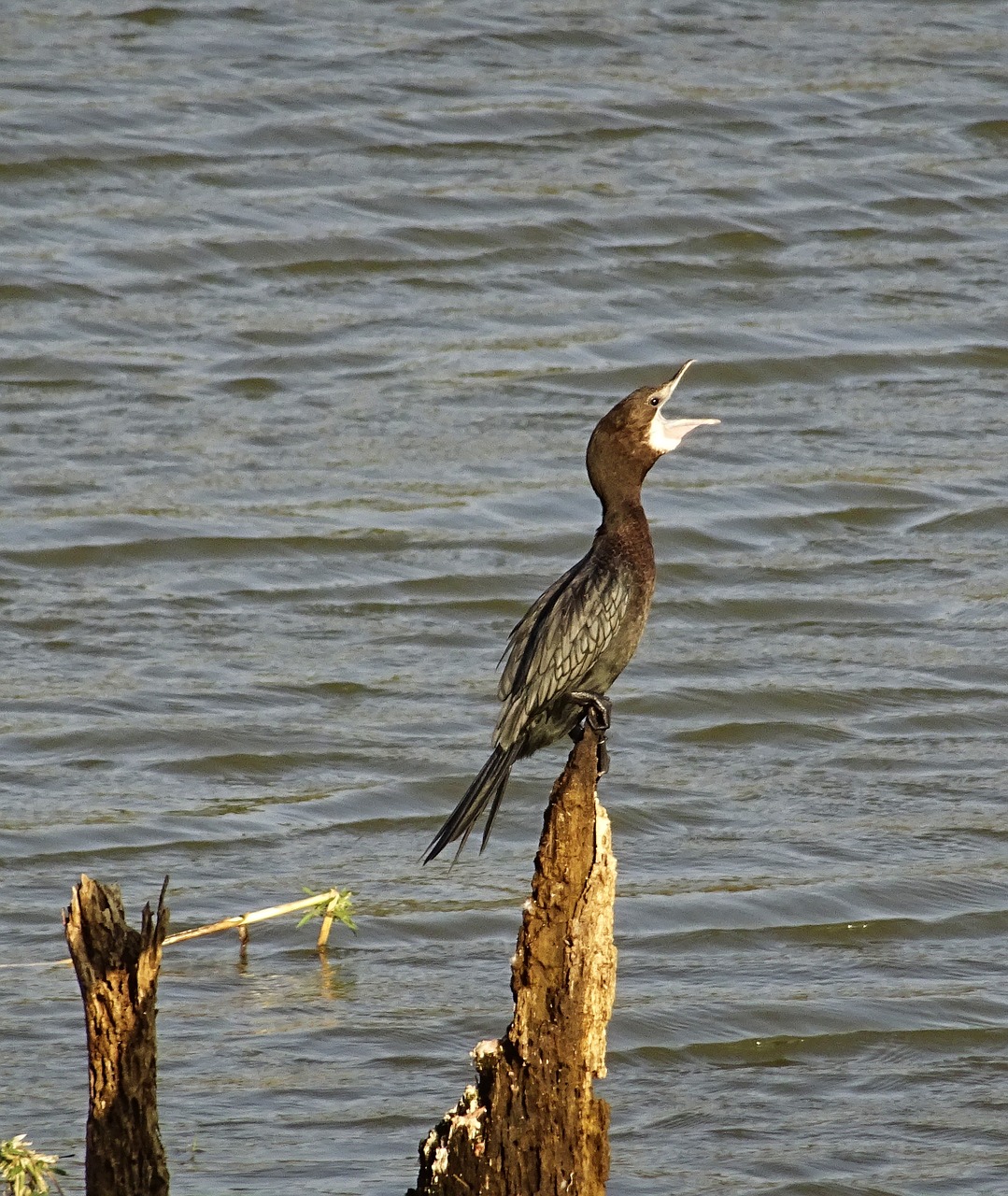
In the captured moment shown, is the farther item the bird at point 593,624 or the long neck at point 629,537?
the long neck at point 629,537

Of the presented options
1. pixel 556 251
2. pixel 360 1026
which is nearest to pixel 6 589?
pixel 360 1026

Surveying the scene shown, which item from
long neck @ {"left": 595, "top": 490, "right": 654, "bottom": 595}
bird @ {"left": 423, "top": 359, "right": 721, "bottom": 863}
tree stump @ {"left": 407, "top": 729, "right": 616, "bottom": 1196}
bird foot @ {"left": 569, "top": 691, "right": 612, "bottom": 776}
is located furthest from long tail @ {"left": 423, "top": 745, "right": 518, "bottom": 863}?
tree stump @ {"left": 407, "top": 729, "right": 616, "bottom": 1196}

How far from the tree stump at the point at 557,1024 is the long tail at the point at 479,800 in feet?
2.45

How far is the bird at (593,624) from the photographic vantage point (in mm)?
5629

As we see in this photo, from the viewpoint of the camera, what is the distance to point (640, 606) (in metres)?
5.74

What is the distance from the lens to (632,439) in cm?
582

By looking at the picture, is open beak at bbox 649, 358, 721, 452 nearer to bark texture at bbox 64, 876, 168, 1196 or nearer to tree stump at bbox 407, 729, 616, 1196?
tree stump at bbox 407, 729, 616, 1196

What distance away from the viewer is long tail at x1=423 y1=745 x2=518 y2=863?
5438mm

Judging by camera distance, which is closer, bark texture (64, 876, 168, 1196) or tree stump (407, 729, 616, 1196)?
bark texture (64, 876, 168, 1196)

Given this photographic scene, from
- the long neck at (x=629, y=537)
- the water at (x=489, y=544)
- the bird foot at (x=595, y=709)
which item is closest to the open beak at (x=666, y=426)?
the long neck at (x=629, y=537)

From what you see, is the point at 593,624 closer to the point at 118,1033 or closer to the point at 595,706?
the point at 595,706

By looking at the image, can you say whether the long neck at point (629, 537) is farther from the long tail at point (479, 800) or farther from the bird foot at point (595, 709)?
the long tail at point (479, 800)

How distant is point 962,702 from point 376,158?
7.02m

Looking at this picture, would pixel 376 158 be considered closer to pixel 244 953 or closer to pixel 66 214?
pixel 66 214
